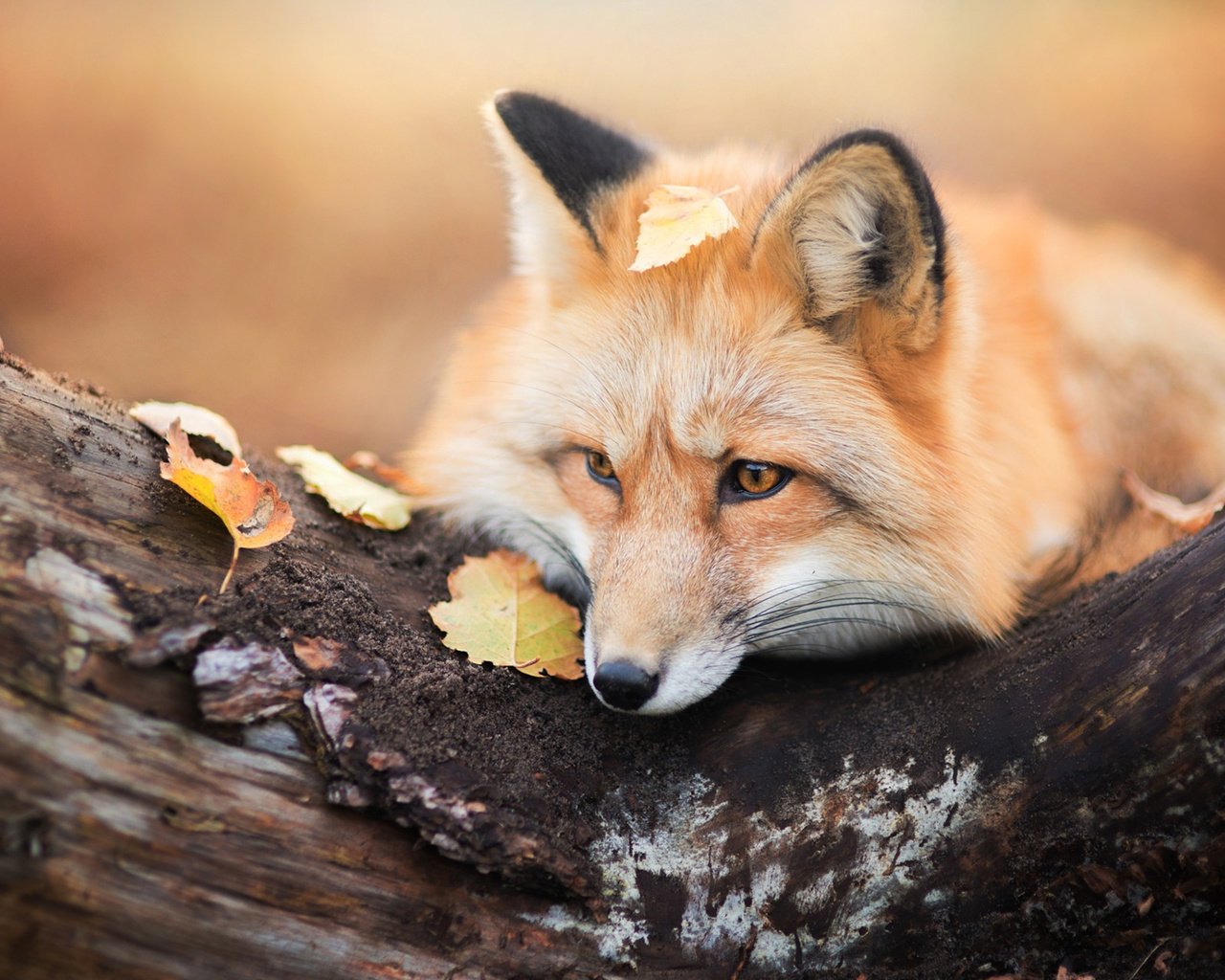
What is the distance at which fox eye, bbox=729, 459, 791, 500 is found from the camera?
2.56 m

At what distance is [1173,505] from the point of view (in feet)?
11.5

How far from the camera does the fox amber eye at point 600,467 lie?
279cm

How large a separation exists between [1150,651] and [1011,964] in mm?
748

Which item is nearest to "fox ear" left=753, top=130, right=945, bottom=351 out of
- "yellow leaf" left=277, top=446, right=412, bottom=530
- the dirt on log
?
the dirt on log

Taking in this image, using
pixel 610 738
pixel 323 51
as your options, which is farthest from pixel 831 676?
pixel 323 51

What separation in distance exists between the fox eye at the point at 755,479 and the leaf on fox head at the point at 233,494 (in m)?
1.20

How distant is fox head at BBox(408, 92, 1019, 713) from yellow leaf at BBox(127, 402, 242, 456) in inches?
36.8

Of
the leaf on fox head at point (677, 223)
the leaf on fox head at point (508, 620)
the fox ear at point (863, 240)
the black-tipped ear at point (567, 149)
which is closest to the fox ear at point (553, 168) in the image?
the black-tipped ear at point (567, 149)

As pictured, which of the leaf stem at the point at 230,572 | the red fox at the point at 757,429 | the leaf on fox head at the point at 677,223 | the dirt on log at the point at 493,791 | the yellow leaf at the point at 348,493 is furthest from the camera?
the yellow leaf at the point at 348,493

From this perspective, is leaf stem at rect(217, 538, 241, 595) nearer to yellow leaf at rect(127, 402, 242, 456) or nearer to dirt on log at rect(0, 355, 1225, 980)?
dirt on log at rect(0, 355, 1225, 980)

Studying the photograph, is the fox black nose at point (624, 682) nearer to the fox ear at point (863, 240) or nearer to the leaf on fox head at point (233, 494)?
the leaf on fox head at point (233, 494)

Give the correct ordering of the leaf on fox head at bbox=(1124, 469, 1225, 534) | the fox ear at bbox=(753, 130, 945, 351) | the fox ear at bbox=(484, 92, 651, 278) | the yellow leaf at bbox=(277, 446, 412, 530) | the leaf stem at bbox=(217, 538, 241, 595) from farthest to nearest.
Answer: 1. the leaf on fox head at bbox=(1124, 469, 1225, 534)
2. the fox ear at bbox=(484, 92, 651, 278)
3. the yellow leaf at bbox=(277, 446, 412, 530)
4. the fox ear at bbox=(753, 130, 945, 351)
5. the leaf stem at bbox=(217, 538, 241, 595)

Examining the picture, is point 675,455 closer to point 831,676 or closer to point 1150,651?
point 831,676

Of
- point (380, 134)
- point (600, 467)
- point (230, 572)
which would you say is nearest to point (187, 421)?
point (230, 572)
